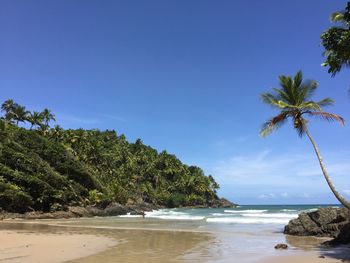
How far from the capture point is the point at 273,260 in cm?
1298

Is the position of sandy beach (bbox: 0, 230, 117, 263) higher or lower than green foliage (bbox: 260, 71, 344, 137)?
lower

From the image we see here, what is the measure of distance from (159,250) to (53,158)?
42.3 meters

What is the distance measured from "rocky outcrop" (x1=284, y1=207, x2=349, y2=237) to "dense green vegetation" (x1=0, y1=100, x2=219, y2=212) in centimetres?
3217

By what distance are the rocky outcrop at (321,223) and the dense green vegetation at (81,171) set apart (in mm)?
32174

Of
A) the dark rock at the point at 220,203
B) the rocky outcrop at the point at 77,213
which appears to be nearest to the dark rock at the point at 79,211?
the rocky outcrop at the point at 77,213

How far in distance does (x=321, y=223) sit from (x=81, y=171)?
40.3 metres

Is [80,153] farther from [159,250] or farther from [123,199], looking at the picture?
[159,250]

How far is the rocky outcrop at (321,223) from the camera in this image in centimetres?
2063

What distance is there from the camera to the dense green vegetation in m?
47.6

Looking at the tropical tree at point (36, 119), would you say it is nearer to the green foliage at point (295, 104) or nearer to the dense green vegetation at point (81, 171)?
the dense green vegetation at point (81, 171)

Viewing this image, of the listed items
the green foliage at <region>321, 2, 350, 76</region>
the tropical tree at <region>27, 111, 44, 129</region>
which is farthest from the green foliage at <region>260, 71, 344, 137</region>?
the tropical tree at <region>27, 111, 44, 129</region>

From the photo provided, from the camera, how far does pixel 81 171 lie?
5616 cm

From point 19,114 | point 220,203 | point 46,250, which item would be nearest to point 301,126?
point 46,250

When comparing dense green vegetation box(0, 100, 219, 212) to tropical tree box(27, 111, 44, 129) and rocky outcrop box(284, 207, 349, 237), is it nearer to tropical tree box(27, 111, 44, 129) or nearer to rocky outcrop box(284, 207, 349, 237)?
tropical tree box(27, 111, 44, 129)
